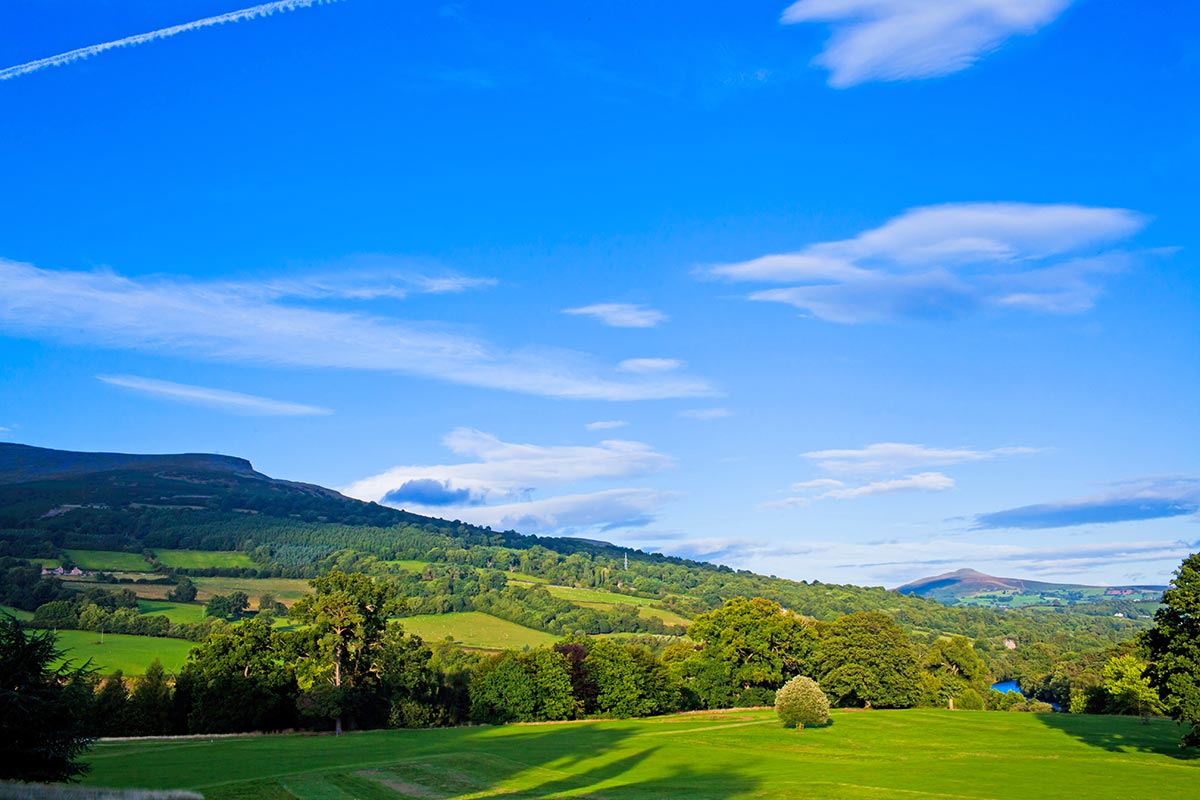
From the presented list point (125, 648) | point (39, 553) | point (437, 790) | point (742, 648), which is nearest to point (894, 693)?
point (742, 648)

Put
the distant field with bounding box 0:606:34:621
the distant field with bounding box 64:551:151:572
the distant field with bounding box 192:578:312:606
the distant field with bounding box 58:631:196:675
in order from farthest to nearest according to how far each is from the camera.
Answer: the distant field with bounding box 64:551:151:572
the distant field with bounding box 192:578:312:606
the distant field with bounding box 0:606:34:621
the distant field with bounding box 58:631:196:675

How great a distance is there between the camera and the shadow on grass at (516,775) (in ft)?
126

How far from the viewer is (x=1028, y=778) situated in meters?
42.9

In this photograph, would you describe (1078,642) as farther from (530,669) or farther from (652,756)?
(652,756)

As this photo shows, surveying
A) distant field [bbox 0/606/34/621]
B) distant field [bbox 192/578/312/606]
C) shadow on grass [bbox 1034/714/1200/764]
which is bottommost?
shadow on grass [bbox 1034/714/1200/764]

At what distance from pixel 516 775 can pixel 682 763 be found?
10.9 meters

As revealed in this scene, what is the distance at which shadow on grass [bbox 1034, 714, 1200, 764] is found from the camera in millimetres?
54703

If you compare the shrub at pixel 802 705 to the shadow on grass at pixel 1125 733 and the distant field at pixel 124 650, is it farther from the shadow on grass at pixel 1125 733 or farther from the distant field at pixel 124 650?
the distant field at pixel 124 650

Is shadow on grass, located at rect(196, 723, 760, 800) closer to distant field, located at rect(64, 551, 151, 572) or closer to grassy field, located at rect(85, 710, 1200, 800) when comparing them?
grassy field, located at rect(85, 710, 1200, 800)

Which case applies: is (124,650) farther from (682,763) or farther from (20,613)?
(682,763)

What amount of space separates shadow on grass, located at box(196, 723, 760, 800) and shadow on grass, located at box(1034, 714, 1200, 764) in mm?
28969

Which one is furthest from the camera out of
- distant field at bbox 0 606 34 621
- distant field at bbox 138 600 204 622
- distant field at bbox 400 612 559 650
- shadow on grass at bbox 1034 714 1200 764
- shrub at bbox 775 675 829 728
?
distant field at bbox 400 612 559 650

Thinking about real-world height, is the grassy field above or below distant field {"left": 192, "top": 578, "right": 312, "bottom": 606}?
below

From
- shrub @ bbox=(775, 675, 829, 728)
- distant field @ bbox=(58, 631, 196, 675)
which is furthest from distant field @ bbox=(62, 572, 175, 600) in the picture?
shrub @ bbox=(775, 675, 829, 728)
